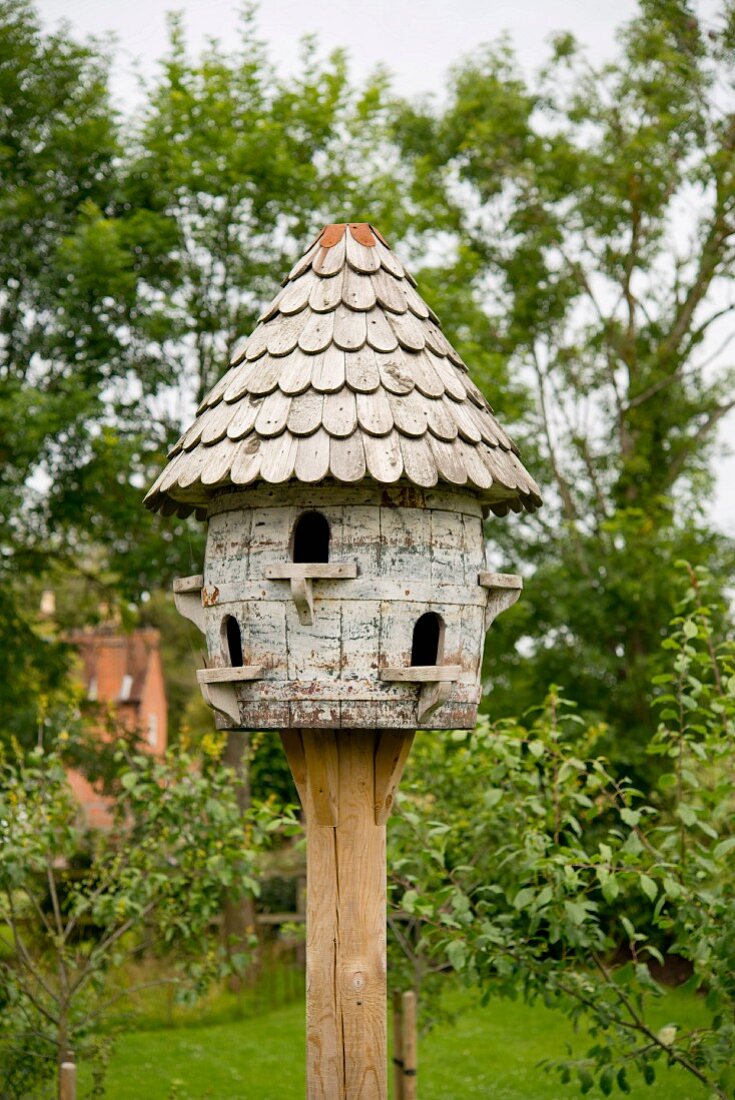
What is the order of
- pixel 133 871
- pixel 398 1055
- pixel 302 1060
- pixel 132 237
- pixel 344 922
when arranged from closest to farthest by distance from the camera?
1. pixel 344 922
2. pixel 133 871
3. pixel 398 1055
4. pixel 302 1060
5. pixel 132 237

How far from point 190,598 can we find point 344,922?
1300mm

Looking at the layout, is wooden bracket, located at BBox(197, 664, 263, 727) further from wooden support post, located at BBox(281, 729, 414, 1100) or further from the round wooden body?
wooden support post, located at BBox(281, 729, 414, 1100)

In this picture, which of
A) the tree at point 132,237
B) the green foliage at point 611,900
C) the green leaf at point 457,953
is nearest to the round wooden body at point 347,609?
the green foliage at point 611,900

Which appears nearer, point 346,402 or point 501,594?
point 346,402

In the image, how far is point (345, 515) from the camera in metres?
4.34

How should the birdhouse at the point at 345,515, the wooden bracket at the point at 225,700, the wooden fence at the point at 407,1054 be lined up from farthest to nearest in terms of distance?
the wooden fence at the point at 407,1054 < the wooden bracket at the point at 225,700 < the birdhouse at the point at 345,515

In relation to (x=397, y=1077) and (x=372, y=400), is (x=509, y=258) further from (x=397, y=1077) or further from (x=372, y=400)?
(x=372, y=400)

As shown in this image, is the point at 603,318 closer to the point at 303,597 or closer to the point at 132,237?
the point at 132,237

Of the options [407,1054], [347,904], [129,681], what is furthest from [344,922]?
[129,681]

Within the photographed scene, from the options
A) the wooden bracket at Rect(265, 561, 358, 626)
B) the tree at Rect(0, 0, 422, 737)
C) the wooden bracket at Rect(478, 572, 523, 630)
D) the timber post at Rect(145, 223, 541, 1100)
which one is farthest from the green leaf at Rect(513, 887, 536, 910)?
the tree at Rect(0, 0, 422, 737)

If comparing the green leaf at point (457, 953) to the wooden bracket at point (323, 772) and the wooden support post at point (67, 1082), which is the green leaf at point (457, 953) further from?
the wooden support post at point (67, 1082)

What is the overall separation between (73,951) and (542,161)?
1262 centimetres

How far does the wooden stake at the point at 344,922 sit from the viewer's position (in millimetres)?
4488

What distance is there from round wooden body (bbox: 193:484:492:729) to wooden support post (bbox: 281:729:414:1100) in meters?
0.25
